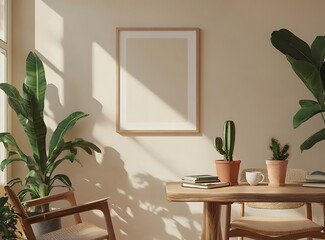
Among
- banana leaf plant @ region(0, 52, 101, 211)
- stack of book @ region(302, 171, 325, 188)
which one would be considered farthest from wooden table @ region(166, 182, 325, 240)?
banana leaf plant @ region(0, 52, 101, 211)

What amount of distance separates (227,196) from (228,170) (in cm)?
42

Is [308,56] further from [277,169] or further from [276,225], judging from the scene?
[276,225]

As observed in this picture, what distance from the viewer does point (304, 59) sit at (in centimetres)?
428

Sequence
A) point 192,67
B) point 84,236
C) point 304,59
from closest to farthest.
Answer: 1. point 84,236
2. point 304,59
3. point 192,67

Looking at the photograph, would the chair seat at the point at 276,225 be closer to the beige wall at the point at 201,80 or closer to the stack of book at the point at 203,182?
the stack of book at the point at 203,182

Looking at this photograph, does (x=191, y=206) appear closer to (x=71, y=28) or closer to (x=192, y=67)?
(x=192, y=67)

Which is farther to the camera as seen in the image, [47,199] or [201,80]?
[201,80]

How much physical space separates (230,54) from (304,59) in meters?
0.63

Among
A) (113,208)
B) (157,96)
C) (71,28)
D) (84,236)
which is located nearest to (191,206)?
(113,208)

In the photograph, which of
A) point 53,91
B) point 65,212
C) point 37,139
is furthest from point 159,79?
point 65,212

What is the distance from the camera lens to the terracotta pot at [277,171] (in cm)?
337

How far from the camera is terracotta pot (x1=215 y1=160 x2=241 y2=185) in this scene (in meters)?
3.37

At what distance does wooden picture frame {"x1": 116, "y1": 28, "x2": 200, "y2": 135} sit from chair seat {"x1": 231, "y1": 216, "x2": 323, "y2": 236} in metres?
1.13

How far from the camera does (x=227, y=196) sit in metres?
2.98
